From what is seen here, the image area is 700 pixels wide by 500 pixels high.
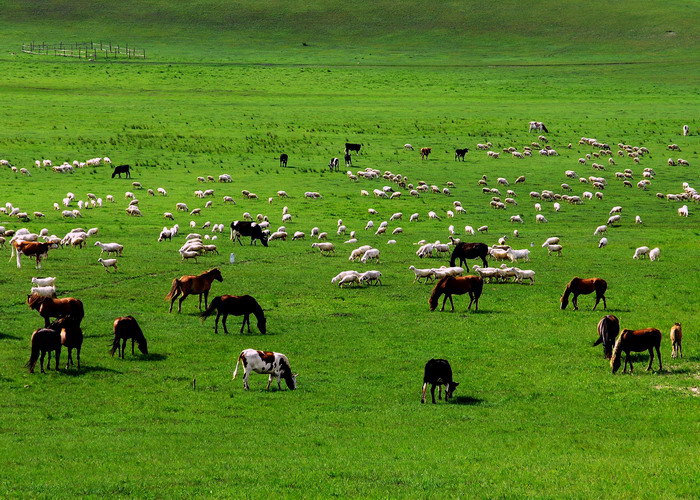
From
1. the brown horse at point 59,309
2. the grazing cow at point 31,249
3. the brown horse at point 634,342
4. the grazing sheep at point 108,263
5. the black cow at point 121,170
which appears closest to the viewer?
the brown horse at point 634,342

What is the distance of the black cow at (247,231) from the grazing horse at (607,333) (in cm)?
2264

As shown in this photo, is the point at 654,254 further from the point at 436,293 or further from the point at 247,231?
the point at 247,231

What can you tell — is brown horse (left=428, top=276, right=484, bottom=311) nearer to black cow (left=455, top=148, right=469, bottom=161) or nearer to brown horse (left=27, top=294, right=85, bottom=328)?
brown horse (left=27, top=294, right=85, bottom=328)

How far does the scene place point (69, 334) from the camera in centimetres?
2262

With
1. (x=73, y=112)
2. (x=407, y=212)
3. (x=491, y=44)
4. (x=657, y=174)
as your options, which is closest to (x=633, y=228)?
(x=407, y=212)

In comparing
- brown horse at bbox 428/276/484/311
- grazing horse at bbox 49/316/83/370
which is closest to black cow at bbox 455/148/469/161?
brown horse at bbox 428/276/484/311

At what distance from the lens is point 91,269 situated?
36.5m

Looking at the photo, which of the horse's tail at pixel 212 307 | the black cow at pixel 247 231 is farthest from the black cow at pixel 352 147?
the horse's tail at pixel 212 307

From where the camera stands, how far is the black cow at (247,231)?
1764 inches

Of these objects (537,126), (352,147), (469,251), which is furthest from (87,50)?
(469,251)

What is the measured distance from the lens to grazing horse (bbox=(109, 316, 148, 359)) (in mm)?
23703

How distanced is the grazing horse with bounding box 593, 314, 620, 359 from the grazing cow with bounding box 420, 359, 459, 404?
215 inches

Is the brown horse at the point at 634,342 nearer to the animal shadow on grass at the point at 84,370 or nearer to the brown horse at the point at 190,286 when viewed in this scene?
the animal shadow on grass at the point at 84,370

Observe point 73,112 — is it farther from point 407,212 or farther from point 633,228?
point 633,228
